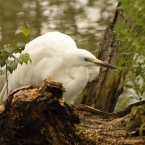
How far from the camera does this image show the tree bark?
7.95 ft

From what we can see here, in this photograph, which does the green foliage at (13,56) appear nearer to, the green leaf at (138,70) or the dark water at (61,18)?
the green leaf at (138,70)

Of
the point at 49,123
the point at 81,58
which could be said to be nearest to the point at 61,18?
the point at 81,58

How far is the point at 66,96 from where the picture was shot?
3783 millimetres

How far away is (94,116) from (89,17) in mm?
4789

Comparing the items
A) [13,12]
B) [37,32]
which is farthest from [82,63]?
[13,12]

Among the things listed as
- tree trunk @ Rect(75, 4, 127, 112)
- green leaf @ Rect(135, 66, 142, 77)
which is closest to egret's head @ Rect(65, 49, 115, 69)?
tree trunk @ Rect(75, 4, 127, 112)

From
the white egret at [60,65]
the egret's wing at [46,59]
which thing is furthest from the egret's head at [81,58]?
the egret's wing at [46,59]

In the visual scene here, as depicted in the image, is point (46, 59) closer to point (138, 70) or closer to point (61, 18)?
point (138, 70)

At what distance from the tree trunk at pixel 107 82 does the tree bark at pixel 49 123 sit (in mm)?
1167

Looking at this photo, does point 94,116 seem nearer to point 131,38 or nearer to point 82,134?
point 82,134

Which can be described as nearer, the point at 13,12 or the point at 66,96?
the point at 66,96

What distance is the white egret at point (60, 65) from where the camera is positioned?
11.7ft

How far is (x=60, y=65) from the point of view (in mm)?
3672

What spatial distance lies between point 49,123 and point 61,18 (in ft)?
17.1
